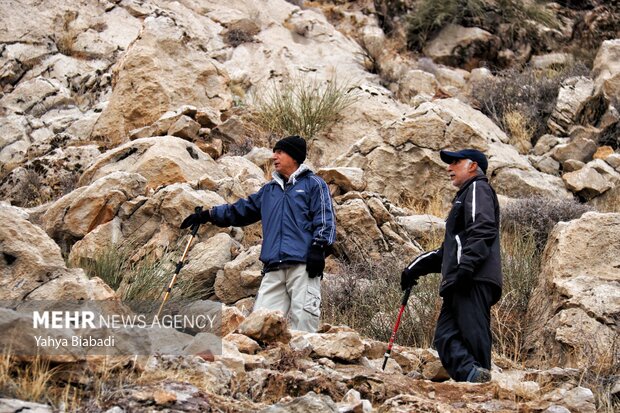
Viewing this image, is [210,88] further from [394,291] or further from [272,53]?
[394,291]

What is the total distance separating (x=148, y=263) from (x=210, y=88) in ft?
23.4

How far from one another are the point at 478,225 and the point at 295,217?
164 cm

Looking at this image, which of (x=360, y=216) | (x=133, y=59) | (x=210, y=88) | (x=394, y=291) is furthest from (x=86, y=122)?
→ (x=394, y=291)

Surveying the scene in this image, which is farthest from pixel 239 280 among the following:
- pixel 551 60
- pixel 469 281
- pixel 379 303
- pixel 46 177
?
pixel 551 60

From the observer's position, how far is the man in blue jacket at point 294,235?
7000 mm

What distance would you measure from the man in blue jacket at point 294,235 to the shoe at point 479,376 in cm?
162

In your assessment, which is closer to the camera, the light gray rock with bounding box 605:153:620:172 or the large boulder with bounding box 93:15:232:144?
the light gray rock with bounding box 605:153:620:172

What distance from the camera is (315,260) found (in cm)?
695

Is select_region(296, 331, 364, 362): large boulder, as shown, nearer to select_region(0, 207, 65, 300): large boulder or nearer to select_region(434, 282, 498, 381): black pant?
select_region(434, 282, 498, 381): black pant

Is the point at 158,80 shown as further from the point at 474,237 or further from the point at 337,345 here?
the point at 337,345

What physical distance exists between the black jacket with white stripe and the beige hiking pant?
1.14 metres

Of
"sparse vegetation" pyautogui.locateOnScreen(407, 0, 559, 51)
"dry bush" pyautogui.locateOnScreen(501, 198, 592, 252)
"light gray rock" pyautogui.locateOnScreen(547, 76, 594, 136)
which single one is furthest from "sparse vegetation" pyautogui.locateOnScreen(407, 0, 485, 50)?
"dry bush" pyautogui.locateOnScreen(501, 198, 592, 252)

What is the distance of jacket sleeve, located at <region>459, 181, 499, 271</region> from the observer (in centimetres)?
609

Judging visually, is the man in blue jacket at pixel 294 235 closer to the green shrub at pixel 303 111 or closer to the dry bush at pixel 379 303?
the dry bush at pixel 379 303
